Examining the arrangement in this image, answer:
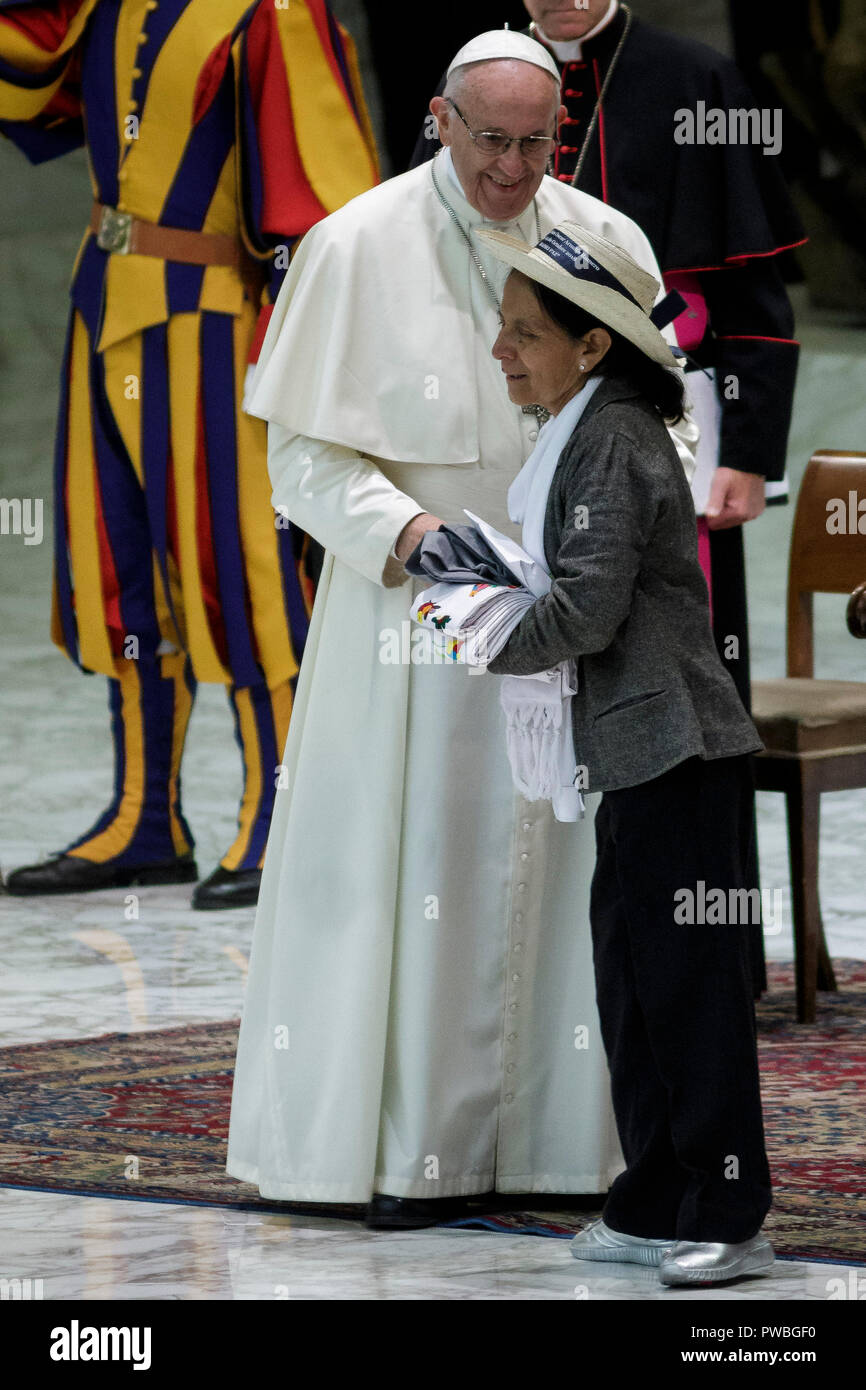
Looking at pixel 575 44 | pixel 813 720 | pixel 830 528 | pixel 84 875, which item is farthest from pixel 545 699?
pixel 84 875

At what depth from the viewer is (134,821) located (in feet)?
18.7

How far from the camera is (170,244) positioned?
5297mm

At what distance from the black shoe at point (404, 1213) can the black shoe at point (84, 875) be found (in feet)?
8.13

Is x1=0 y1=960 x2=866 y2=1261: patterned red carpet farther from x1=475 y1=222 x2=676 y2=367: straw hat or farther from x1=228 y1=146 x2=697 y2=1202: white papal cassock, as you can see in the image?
x1=475 y1=222 x2=676 y2=367: straw hat

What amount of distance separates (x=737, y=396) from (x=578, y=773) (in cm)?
A: 162

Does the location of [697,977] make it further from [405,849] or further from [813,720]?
[813,720]

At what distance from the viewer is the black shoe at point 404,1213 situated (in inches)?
127

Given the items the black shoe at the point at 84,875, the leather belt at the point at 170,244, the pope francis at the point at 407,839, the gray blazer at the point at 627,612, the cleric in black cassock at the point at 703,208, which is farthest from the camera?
the black shoe at the point at 84,875

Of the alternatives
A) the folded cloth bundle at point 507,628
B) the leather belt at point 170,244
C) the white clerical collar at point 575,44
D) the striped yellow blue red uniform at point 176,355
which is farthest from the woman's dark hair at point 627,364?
the leather belt at point 170,244

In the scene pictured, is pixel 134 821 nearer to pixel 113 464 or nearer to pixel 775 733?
pixel 113 464

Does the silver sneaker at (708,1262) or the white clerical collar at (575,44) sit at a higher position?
the white clerical collar at (575,44)

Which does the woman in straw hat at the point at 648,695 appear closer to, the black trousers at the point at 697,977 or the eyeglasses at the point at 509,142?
the black trousers at the point at 697,977

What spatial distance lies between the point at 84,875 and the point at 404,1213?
99.7 inches

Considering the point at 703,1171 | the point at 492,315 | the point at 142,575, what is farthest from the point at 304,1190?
the point at 142,575
